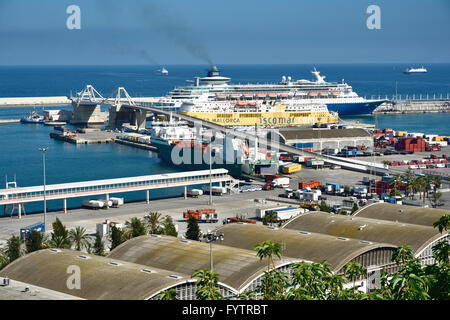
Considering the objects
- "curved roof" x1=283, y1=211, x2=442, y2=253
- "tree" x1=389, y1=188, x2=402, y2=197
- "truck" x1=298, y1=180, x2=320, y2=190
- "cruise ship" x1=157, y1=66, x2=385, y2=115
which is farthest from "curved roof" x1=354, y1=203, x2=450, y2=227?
"cruise ship" x1=157, y1=66, x2=385, y2=115

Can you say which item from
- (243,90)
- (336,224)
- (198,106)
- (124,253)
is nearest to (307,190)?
(336,224)

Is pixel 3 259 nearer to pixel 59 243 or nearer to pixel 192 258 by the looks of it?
pixel 59 243

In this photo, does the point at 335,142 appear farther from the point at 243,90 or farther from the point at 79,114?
the point at 79,114

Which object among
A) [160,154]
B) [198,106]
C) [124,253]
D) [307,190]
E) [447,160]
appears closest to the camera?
[124,253]

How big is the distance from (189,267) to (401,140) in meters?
46.5

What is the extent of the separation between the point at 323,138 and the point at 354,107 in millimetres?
36843

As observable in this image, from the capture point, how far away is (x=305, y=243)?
24781mm

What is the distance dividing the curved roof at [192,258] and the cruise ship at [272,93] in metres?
66.3

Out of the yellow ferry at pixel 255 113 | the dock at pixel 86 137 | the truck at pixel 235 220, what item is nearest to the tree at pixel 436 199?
the truck at pixel 235 220

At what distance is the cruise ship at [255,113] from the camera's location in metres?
87.1

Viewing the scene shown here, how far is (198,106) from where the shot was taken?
87.8 m

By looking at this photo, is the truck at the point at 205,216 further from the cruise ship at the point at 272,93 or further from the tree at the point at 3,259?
the cruise ship at the point at 272,93

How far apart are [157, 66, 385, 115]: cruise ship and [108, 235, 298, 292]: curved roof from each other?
2609 inches

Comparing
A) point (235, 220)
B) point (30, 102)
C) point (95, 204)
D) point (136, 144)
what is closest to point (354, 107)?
point (136, 144)
